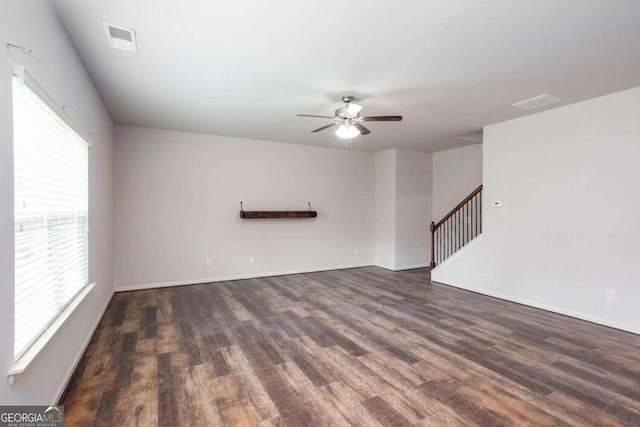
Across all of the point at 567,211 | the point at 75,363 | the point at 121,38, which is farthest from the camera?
the point at 567,211

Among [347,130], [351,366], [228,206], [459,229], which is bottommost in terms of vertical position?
[351,366]

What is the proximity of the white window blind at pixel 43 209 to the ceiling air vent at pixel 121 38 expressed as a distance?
0.71 meters

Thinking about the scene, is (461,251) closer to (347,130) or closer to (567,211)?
(567,211)

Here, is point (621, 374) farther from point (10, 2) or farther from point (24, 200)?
point (10, 2)

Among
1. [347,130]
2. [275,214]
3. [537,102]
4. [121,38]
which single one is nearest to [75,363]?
[121,38]

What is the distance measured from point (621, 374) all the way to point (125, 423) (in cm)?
374

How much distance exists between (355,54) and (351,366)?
8.78 feet

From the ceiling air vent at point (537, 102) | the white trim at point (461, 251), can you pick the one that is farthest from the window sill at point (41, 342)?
the white trim at point (461, 251)

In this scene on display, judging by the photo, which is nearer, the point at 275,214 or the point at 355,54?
the point at 355,54

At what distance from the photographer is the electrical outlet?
3611 millimetres

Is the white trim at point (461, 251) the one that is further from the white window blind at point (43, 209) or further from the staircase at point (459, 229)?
the white window blind at point (43, 209)

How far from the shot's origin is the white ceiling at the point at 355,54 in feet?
6.95

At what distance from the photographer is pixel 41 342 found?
189cm

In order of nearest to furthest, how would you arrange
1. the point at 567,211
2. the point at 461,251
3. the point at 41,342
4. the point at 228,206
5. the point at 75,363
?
the point at 41,342
the point at 75,363
the point at 567,211
the point at 461,251
the point at 228,206
